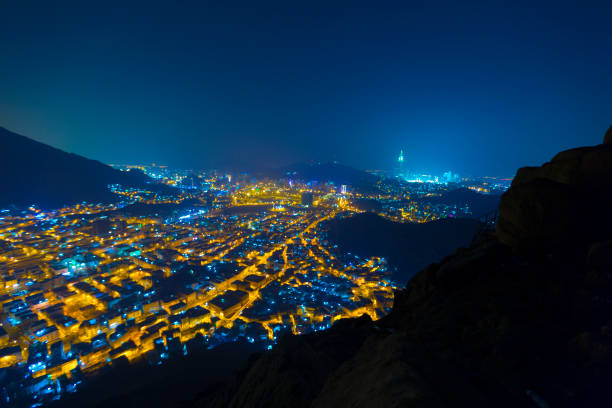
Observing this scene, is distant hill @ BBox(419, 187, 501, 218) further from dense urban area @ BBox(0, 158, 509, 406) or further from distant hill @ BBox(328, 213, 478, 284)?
distant hill @ BBox(328, 213, 478, 284)

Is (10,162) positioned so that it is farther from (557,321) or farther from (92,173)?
(557,321)

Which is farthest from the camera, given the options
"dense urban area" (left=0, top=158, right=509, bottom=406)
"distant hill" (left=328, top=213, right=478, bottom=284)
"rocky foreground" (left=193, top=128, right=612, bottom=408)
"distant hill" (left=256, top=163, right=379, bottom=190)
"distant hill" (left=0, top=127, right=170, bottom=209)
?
"distant hill" (left=256, top=163, right=379, bottom=190)

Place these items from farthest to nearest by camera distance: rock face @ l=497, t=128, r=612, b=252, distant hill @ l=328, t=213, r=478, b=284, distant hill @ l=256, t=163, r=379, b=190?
distant hill @ l=256, t=163, r=379, b=190, distant hill @ l=328, t=213, r=478, b=284, rock face @ l=497, t=128, r=612, b=252

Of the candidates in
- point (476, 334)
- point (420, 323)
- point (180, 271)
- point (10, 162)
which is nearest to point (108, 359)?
point (180, 271)

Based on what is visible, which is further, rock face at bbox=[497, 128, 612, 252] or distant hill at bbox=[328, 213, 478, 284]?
distant hill at bbox=[328, 213, 478, 284]

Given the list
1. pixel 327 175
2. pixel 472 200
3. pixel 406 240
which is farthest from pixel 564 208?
pixel 327 175

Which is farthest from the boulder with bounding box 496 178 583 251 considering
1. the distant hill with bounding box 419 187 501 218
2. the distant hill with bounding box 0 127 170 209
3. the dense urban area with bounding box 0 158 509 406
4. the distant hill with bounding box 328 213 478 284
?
the distant hill with bounding box 0 127 170 209
